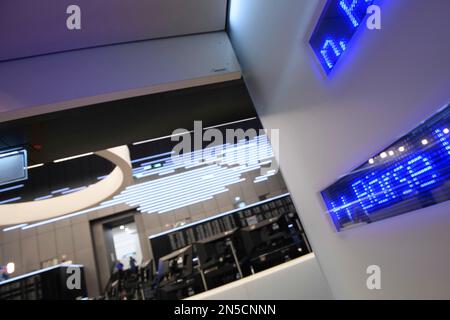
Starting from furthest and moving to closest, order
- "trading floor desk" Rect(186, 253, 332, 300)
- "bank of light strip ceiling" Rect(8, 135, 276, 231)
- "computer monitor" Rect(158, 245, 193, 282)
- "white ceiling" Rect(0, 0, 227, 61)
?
"bank of light strip ceiling" Rect(8, 135, 276, 231) < "computer monitor" Rect(158, 245, 193, 282) < "trading floor desk" Rect(186, 253, 332, 300) < "white ceiling" Rect(0, 0, 227, 61)

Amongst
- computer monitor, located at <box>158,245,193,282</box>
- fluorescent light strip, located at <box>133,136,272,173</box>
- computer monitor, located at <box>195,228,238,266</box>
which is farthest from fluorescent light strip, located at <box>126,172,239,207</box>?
computer monitor, located at <box>195,228,238,266</box>

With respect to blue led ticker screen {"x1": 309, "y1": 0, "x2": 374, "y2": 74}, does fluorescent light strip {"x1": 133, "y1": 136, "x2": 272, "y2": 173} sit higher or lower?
higher

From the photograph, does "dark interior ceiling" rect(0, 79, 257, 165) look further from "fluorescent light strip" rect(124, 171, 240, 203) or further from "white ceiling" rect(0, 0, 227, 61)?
"fluorescent light strip" rect(124, 171, 240, 203)

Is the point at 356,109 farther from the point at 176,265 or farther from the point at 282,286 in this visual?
the point at 176,265

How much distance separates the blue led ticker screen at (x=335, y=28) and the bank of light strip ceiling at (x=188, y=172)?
3.58 meters

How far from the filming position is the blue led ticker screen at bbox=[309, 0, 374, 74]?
993mm

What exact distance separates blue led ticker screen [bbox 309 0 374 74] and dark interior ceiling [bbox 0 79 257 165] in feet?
3.99

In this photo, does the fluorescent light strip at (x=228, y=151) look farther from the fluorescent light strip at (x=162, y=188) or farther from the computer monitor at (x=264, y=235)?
the computer monitor at (x=264, y=235)

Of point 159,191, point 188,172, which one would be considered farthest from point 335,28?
point 159,191

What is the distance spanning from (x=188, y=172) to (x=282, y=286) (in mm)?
3543

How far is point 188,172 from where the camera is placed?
5945 millimetres
